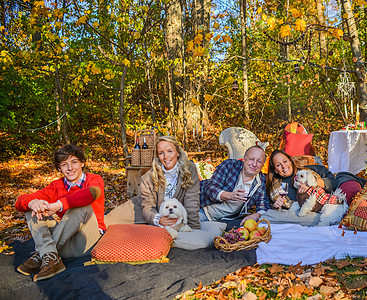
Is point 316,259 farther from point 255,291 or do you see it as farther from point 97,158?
point 97,158

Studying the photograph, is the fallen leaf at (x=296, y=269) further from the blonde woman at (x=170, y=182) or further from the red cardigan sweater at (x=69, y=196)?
the red cardigan sweater at (x=69, y=196)

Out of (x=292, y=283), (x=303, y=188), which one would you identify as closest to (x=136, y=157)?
(x=303, y=188)

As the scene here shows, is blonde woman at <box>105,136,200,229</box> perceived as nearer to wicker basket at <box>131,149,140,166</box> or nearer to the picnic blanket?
the picnic blanket

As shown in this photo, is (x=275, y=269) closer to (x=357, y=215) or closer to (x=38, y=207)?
(x=357, y=215)

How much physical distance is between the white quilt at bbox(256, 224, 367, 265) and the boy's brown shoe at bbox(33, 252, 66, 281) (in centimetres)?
175

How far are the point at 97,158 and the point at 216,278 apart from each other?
30.7ft

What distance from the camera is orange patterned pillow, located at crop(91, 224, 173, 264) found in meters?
3.04

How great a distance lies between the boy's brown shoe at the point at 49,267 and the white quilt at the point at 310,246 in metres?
1.75

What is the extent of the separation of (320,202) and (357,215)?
1.63 feet

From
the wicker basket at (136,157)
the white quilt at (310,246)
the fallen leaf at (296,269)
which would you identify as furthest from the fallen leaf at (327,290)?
the wicker basket at (136,157)

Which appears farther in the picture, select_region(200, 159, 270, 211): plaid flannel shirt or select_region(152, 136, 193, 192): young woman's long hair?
select_region(200, 159, 270, 211): plaid flannel shirt

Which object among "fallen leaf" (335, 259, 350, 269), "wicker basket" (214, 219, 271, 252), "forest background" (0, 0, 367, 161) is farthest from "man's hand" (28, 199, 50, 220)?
"forest background" (0, 0, 367, 161)

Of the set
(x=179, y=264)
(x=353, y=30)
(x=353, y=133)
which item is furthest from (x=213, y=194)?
(x=353, y=30)

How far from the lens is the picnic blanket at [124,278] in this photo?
257 centimetres
